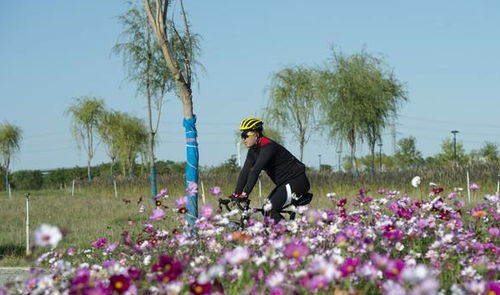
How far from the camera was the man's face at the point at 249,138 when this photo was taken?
22.8 feet

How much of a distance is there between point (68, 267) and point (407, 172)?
2065cm

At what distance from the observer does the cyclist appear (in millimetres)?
6898

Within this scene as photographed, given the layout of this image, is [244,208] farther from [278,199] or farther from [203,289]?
[203,289]

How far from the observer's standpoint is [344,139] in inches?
1164

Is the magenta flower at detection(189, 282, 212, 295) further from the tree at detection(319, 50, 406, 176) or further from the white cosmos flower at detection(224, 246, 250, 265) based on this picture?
the tree at detection(319, 50, 406, 176)

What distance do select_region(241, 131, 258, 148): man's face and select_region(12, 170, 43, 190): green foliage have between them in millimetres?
42925

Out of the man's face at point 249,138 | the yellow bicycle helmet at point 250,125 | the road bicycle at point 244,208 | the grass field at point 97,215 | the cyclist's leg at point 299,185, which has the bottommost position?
the grass field at point 97,215

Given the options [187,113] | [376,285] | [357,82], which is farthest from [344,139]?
[376,285]

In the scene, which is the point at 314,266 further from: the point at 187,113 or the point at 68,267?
the point at 187,113

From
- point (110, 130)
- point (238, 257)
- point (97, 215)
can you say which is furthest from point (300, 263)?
point (110, 130)

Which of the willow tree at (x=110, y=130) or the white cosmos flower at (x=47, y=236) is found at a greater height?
the willow tree at (x=110, y=130)

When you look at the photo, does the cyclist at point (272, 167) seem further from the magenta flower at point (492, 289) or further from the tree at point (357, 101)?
the tree at point (357, 101)

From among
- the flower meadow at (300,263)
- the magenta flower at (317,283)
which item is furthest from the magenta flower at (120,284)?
the magenta flower at (317,283)

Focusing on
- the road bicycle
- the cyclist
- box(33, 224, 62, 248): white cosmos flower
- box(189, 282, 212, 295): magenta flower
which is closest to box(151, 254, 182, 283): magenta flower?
box(189, 282, 212, 295): magenta flower
